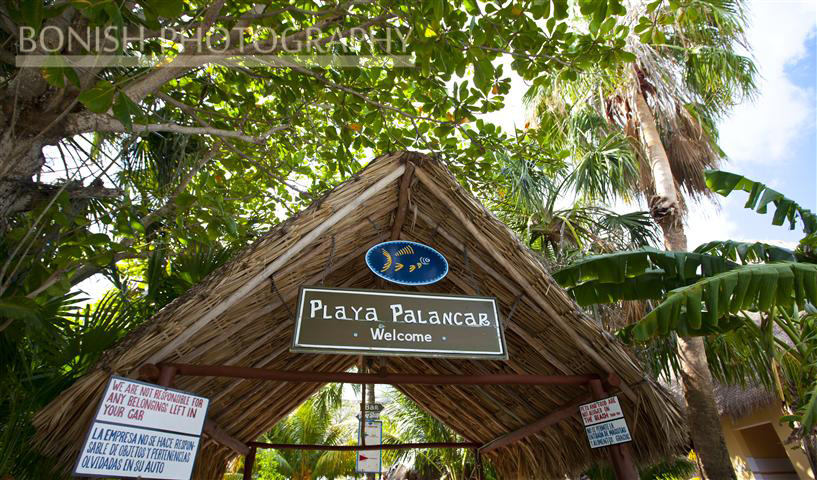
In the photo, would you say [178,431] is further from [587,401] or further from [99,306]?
[587,401]

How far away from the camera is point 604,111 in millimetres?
6082

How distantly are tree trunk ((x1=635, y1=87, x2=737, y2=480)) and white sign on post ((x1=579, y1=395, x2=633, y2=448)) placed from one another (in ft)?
5.10

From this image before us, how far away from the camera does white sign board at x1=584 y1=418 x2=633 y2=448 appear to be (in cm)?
274

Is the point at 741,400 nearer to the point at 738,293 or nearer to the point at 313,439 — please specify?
the point at 738,293

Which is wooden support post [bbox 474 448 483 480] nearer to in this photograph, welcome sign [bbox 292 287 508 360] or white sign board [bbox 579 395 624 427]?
white sign board [bbox 579 395 624 427]

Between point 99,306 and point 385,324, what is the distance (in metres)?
2.00

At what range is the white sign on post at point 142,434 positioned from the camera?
1.99 m

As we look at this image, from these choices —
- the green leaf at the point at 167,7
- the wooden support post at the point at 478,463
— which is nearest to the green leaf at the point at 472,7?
the green leaf at the point at 167,7

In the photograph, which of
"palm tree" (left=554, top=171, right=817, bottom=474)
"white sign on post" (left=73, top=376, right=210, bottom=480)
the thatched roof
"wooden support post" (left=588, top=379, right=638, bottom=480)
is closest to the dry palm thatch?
"palm tree" (left=554, top=171, right=817, bottom=474)

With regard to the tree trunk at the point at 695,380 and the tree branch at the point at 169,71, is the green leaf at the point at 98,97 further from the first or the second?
the tree trunk at the point at 695,380

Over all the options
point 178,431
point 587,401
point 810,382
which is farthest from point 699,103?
point 178,431

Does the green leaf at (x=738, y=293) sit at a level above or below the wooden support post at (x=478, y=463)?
above

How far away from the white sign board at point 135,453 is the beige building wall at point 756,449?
973 centimetres

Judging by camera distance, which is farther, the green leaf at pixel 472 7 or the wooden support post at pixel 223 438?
the wooden support post at pixel 223 438
